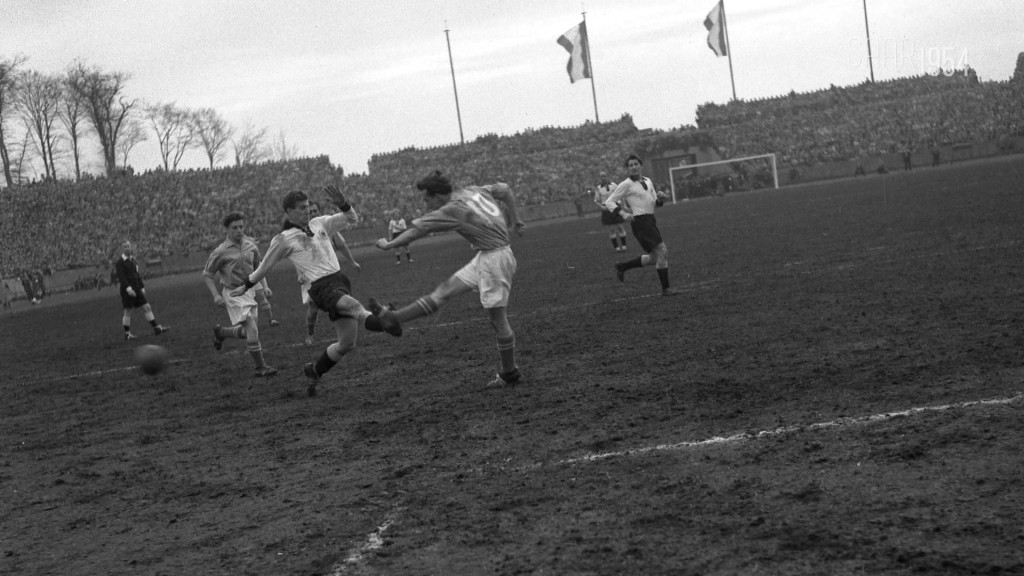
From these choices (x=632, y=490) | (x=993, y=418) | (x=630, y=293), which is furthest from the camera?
(x=630, y=293)

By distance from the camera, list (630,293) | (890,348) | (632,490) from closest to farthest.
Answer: (632,490) < (890,348) < (630,293)

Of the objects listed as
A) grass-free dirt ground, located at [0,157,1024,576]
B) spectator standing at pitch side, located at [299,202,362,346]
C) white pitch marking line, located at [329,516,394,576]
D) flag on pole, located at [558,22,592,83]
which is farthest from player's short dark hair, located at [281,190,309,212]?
flag on pole, located at [558,22,592,83]

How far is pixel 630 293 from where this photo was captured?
16.5 m

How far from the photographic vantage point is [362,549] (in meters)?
5.48

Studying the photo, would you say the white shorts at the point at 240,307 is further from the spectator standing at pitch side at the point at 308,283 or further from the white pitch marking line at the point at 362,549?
the white pitch marking line at the point at 362,549

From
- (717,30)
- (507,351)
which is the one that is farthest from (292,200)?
(717,30)

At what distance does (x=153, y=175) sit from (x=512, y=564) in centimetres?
5939

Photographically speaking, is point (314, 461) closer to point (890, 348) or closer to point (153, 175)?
point (890, 348)

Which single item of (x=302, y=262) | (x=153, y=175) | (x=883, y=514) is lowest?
(x=883, y=514)

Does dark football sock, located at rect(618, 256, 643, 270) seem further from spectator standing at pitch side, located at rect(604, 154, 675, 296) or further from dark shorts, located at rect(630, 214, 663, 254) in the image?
dark shorts, located at rect(630, 214, 663, 254)

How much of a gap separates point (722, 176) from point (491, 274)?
175 feet

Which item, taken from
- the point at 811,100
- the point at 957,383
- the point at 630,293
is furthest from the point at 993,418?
the point at 811,100

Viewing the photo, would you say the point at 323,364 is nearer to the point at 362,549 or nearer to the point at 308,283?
the point at 308,283

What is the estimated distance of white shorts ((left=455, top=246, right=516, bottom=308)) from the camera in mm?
9445
